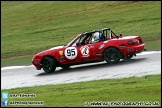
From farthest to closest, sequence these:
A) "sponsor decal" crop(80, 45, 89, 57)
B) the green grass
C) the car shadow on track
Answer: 1. "sponsor decal" crop(80, 45, 89, 57)
2. the car shadow on track
3. the green grass

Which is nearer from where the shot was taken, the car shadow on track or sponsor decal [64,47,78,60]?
the car shadow on track

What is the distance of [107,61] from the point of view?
51.1 feet

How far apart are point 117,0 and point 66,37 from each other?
1002 cm

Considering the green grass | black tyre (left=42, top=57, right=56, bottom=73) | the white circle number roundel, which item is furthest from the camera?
black tyre (left=42, top=57, right=56, bottom=73)

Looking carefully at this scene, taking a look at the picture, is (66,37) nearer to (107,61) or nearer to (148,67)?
(107,61)

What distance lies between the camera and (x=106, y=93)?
31.4 feet

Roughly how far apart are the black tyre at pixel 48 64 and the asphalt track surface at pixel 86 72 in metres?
0.21

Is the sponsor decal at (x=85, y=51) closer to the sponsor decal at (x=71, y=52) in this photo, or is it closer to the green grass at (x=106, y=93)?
the sponsor decal at (x=71, y=52)

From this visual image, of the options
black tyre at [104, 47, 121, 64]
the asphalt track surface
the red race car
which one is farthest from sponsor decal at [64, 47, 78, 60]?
black tyre at [104, 47, 121, 64]

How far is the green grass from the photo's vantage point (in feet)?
28.5

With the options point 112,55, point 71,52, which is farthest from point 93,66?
point 112,55

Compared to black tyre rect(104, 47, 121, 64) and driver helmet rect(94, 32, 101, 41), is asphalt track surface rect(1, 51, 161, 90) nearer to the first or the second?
black tyre rect(104, 47, 121, 64)

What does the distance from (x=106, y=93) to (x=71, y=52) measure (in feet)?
21.9

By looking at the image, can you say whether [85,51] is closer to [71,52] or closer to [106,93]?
[71,52]
